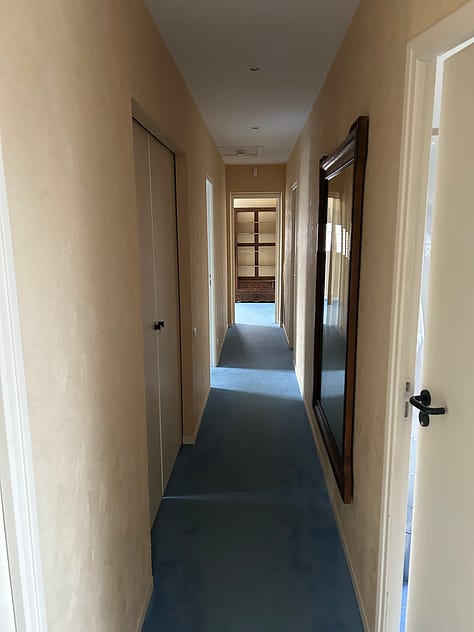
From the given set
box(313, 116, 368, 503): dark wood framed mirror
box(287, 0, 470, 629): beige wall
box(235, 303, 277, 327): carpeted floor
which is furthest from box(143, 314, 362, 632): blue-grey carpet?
box(235, 303, 277, 327): carpeted floor

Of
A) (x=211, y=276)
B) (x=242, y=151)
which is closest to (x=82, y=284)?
(x=211, y=276)

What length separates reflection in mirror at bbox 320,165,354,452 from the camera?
215 centimetres

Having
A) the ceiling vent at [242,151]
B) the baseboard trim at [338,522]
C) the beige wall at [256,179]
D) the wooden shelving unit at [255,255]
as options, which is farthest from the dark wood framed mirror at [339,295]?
the wooden shelving unit at [255,255]

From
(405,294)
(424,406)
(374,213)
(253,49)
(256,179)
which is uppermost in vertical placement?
(253,49)

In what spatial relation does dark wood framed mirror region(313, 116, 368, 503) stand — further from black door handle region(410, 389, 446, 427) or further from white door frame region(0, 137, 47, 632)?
white door frame region(0, 137, 47, 632)

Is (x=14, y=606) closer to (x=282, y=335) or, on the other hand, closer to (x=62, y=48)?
(x=62, y=48)

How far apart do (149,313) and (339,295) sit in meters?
0.95

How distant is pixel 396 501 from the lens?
4.92 ft

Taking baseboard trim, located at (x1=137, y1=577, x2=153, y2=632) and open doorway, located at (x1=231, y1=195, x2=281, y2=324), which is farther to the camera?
open doorway, located at (x1=231, y1=195, x2=281, y2=324)

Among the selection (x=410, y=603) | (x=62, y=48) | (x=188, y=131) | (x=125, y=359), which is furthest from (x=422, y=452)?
(x=188, y=131)

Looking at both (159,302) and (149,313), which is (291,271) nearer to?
(159,302)

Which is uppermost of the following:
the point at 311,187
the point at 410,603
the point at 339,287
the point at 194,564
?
the point at 311,187

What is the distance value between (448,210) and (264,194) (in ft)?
18.7

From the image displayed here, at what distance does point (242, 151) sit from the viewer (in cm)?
549
